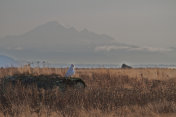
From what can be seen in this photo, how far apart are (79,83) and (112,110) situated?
16.2 feet

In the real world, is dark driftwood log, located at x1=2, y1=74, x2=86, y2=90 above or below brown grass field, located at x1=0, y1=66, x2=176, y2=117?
above

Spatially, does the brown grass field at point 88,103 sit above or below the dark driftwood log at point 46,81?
below

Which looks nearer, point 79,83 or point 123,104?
point 123,104

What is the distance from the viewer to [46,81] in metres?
16.3

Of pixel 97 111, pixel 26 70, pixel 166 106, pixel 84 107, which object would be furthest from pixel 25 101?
pixel 26 70

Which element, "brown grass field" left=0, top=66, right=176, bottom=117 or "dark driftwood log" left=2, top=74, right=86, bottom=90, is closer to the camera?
"brown grass field" left=0, top=66, right=176, bottom=117

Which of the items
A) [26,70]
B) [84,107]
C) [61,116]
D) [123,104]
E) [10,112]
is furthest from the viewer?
[26,70]

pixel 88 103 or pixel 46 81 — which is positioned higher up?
pixel 46 81

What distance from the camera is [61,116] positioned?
1071 cm

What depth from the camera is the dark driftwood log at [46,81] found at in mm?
15898

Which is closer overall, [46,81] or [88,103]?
[88,103]

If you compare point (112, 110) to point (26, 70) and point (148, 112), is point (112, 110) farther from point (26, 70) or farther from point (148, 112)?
point (26, 70)

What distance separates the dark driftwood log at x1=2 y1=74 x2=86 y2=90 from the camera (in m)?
15.9

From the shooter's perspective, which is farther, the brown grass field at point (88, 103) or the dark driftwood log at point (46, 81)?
the dark driftwood log at point (46, 81)
